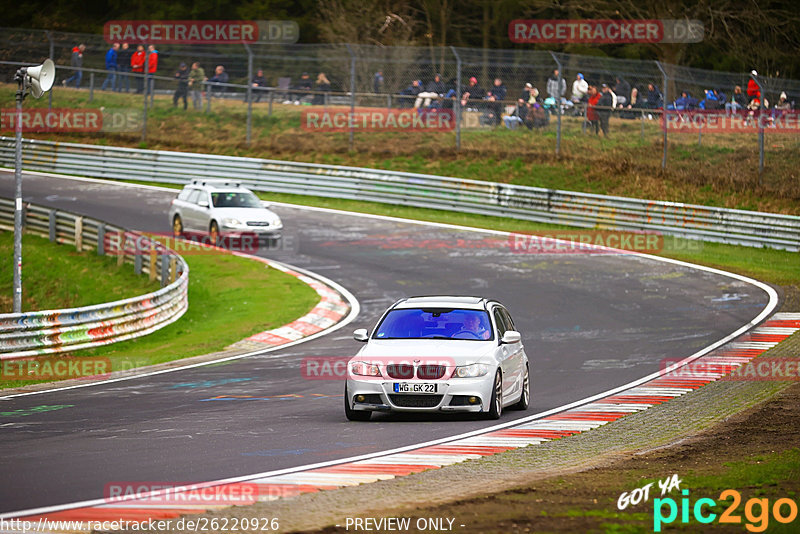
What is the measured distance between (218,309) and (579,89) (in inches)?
619

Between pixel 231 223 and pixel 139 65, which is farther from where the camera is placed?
pixel 139 65

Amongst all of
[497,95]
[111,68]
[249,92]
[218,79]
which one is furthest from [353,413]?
[111,68]

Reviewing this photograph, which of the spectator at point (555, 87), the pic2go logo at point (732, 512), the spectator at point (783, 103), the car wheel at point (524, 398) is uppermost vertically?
the spectator at point (555, 87)

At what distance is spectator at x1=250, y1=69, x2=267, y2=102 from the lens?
3734 cm

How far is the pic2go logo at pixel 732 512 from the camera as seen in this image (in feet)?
22.8

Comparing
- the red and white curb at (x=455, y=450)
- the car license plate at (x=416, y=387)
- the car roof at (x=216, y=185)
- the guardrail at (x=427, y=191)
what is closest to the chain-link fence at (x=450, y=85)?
the guardrail at (x=427, y=191)

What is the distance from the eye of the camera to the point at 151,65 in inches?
1528

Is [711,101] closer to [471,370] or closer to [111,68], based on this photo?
[111,68]

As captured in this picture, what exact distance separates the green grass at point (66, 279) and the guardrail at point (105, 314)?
A: 346 mm

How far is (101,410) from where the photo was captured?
42.7ft

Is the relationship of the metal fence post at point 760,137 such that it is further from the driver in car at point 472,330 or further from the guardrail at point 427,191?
the driver in car at point 472,330

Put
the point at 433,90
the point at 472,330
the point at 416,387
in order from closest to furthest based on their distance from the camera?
the point at 416,387
the point at 472,330
the point at 433,90

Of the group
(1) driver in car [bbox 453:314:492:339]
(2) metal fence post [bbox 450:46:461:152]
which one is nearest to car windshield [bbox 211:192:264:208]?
(2) metal fence post [bbox 450:46:461:152]

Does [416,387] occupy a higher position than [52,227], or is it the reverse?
[416,387]
